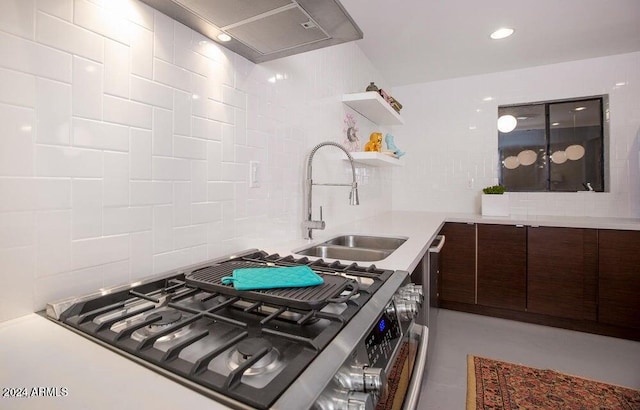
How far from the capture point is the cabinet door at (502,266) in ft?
8.95

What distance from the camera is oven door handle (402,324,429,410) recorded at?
2.81ft

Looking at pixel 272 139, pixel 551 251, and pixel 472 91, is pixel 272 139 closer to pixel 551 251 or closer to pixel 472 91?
pixel 551 251

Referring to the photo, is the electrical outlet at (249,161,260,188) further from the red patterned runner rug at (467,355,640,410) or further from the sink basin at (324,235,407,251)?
the red patterned runner rug at (467,355,640,410)

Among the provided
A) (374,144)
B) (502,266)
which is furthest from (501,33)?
(502,266)

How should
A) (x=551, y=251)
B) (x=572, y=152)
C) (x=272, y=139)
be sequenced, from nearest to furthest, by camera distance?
1. (x=272, y=139)
2. (x=551, y=251)
3. (x=572, y=152)

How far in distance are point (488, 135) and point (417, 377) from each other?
10.3 ft

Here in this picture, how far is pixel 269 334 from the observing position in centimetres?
63

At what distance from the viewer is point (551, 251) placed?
2625 millimetres

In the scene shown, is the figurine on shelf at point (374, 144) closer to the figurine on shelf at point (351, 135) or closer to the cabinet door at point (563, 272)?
the figurine on shelf at point (351, 135)

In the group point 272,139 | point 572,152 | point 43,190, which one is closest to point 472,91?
point 572,152

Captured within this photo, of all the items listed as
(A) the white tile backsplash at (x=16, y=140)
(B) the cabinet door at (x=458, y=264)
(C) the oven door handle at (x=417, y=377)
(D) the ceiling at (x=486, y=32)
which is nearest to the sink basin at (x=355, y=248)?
(C) the oven door handle at (x=417, y=377)

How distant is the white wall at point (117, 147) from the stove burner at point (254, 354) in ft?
1.70

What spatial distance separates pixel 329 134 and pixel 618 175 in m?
2.82

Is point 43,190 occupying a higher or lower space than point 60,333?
higher
